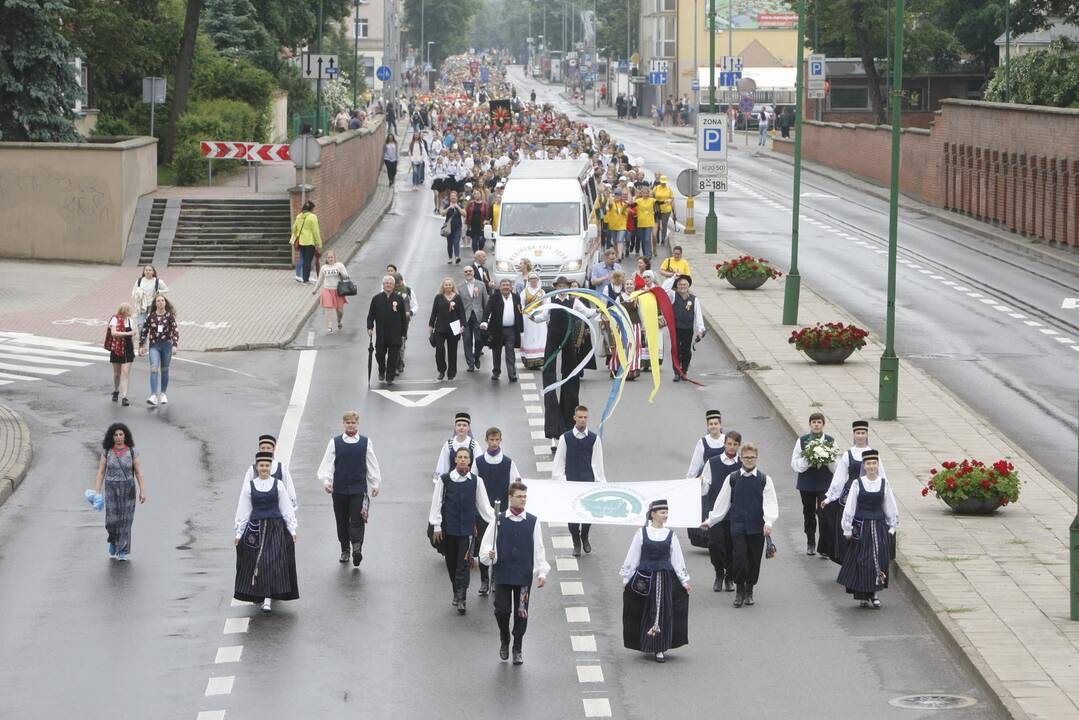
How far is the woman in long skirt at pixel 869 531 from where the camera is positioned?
17297 mm

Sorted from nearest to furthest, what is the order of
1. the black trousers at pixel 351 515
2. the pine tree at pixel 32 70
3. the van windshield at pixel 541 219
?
the black trousers at pixel 351 515
the van windshield at pixel 541 219
the pine tree at pixel 32 70

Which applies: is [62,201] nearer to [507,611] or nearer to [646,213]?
[646,213]

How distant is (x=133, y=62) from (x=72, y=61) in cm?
867

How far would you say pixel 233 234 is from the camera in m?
45.8

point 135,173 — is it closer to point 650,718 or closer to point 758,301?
point 758,301

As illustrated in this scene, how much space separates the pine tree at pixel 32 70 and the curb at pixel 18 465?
2169cm

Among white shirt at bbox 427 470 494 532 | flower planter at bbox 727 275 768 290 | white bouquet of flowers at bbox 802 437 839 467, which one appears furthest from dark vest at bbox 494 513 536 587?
flower planter at bbox 727 275 768 290

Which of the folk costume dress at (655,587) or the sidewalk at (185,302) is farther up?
the sidewalk at (185,302)

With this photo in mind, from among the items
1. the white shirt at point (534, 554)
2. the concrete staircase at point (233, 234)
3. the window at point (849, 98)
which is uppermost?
the window at point (849, 98)

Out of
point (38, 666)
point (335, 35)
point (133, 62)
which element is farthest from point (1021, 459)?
point (335, 35)

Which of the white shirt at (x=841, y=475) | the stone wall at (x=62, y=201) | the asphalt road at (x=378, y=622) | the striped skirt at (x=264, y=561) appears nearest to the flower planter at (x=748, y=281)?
the asphalt road at (x=378, y=622)

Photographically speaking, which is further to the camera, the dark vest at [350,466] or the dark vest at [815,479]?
the dark vest at [815,479]

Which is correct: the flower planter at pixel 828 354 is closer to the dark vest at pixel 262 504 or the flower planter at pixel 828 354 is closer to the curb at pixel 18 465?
the curb at pixel 18 465

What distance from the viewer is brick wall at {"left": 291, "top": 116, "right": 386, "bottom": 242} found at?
47.6 m
